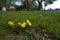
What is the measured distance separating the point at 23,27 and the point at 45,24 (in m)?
0.54

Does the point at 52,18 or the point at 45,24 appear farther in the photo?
the point at 52,18

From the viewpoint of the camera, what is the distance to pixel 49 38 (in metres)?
3.55

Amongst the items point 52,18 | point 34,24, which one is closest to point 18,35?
point 34,24

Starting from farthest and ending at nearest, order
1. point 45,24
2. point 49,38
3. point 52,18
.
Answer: point 52,18
point 45,24
point 49,38

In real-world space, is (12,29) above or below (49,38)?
above

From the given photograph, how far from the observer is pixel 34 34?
138 inches

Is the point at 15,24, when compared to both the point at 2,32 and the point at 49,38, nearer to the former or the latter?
the point at 2,32

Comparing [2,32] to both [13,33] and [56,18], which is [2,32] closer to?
[13,33]

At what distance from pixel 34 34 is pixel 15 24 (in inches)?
15.9

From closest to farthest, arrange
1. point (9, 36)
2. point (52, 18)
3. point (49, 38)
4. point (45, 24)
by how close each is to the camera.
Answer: point (9, 36) < point (49, 38) < point (45, 24) < point (52, 18)

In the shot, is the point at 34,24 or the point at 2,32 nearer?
the point at 2,32

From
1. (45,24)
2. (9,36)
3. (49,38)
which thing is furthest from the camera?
(45,24)

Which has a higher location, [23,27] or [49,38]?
[23,27]

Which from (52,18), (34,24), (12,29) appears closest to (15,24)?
(12,29)
